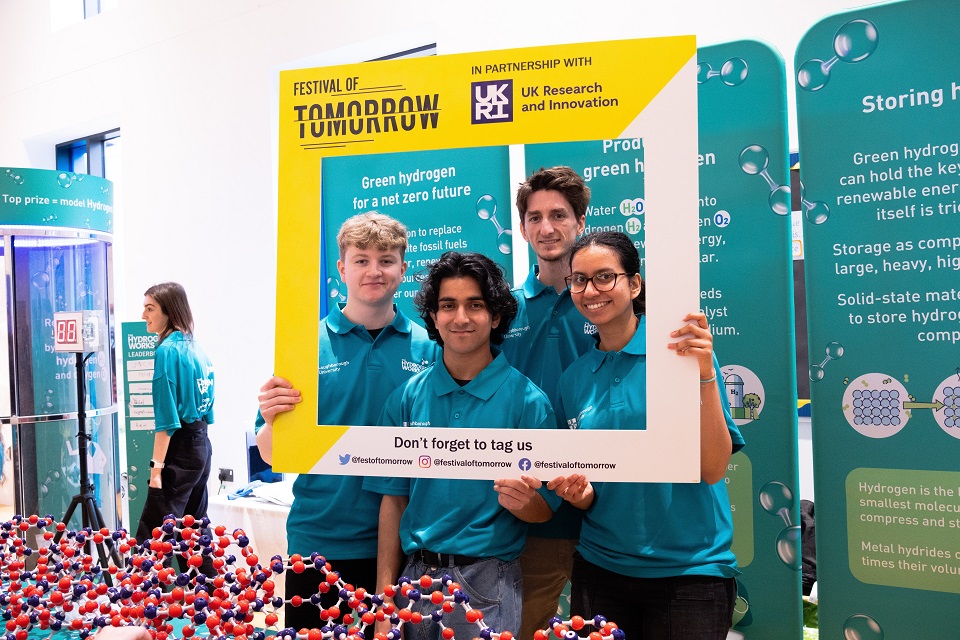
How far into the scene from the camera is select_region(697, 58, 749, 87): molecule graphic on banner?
8.00 feet

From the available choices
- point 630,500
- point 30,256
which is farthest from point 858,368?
point 30,256

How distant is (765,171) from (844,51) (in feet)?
1.32

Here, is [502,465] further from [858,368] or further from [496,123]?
[858,368]

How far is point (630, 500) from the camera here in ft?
5.26

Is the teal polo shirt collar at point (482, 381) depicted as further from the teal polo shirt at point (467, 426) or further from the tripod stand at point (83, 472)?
the tripod stand at point (83, 472)

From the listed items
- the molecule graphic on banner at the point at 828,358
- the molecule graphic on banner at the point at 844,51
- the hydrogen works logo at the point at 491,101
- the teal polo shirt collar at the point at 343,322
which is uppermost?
the molecule graphic on banner at the point at 844,51

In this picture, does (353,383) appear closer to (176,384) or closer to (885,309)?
(885,309)

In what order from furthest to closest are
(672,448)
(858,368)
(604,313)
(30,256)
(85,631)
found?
(30,256)
(858,368)
(604,313)
(672,448)
(85,631)

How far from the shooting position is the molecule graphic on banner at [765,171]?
2.42m

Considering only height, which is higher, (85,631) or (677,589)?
(85,631)

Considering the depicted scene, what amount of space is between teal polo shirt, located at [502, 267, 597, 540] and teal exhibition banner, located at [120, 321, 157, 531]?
362cm

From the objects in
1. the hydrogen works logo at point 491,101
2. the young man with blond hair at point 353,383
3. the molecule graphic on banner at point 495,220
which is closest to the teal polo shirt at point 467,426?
the young man with blond hair at point 353,383

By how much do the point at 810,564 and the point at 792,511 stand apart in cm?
123

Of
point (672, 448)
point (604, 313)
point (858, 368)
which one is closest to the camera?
point (672, 448)
